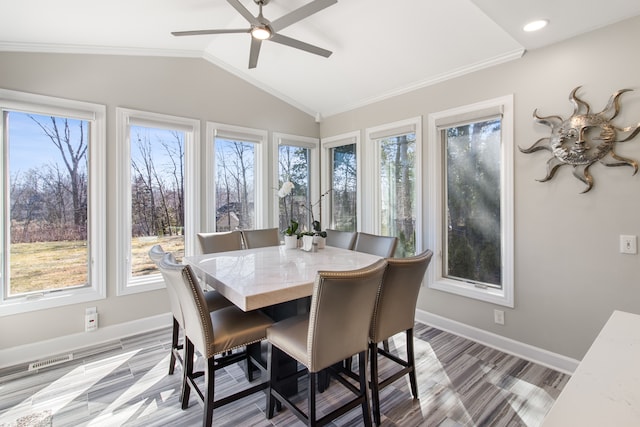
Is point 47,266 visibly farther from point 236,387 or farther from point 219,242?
point 236,387

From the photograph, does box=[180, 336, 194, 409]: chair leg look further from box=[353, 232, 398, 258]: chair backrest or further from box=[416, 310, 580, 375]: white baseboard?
box=[416, 310, 580, 375]: white baseboard

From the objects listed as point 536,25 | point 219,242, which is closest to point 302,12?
point 536,25

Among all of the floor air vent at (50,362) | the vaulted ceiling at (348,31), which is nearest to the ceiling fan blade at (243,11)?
the vaulted ceiling at (348,31)

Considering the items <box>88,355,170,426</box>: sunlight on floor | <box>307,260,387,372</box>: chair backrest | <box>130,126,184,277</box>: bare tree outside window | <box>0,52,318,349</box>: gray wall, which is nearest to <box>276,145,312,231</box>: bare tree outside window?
<box>0,52,318,349</box>: gray wall

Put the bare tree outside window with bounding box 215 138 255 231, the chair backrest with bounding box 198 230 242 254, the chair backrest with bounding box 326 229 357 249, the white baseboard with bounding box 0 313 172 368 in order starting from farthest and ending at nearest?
the bare tree outside window with bounding box 215 138 255 231 → the chair backrest with bounding box 326 229 357 249 → the chair backrest with bounding box 198 230 242 254 → the white baseboard with bounding box 0 313 172 368

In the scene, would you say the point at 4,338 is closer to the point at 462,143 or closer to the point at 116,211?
the point at 116,211

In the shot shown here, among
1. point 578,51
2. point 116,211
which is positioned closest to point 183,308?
point 116,211

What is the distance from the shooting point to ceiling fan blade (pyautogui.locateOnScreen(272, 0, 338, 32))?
1.92 metres

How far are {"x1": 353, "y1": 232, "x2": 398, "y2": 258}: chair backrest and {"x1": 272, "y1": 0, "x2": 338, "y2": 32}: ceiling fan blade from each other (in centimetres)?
180

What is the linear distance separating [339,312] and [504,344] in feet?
6.74

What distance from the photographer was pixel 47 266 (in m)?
2.74

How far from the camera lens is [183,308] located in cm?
185

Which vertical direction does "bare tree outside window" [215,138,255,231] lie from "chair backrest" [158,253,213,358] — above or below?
above

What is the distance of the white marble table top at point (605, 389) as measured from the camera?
64 centimetres
